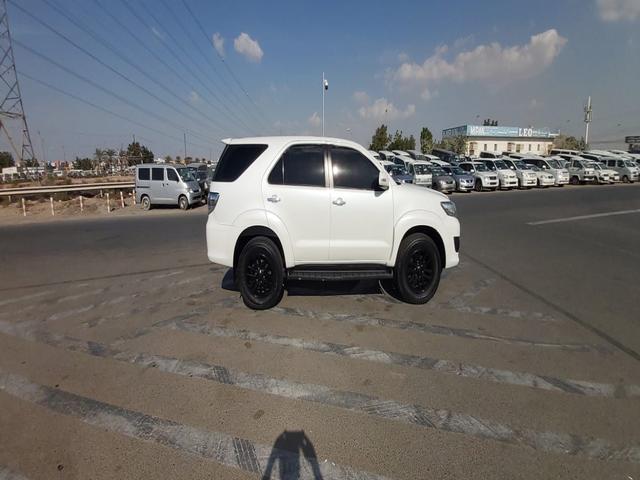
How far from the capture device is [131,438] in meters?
2.51

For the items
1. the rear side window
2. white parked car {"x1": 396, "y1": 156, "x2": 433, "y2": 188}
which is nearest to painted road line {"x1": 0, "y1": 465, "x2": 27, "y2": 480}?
the rear side window

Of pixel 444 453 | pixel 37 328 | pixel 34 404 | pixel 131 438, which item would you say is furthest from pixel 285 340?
pixel 37 328

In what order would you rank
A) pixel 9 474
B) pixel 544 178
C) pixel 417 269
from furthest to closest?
pixel 544 178 < pixel 417 269 < pixel 9 474

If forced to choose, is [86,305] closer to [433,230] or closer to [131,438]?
[131,438]

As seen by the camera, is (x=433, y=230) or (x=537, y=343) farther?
(x=433, y=230)

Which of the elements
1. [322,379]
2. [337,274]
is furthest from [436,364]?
[337,274]

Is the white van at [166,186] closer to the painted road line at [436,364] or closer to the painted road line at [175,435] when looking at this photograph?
the painted road line at [436,364]

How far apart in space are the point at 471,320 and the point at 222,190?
3551mm

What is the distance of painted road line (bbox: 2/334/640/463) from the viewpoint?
2.41 meters

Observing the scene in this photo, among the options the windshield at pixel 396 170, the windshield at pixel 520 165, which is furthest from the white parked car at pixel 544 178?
the windshield at pixel 396 170

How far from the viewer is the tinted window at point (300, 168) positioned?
4.53m

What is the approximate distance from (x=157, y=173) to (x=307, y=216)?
47.8 feet

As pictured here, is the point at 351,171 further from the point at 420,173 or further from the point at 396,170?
the point at 420,173

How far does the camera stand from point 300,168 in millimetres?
4582
